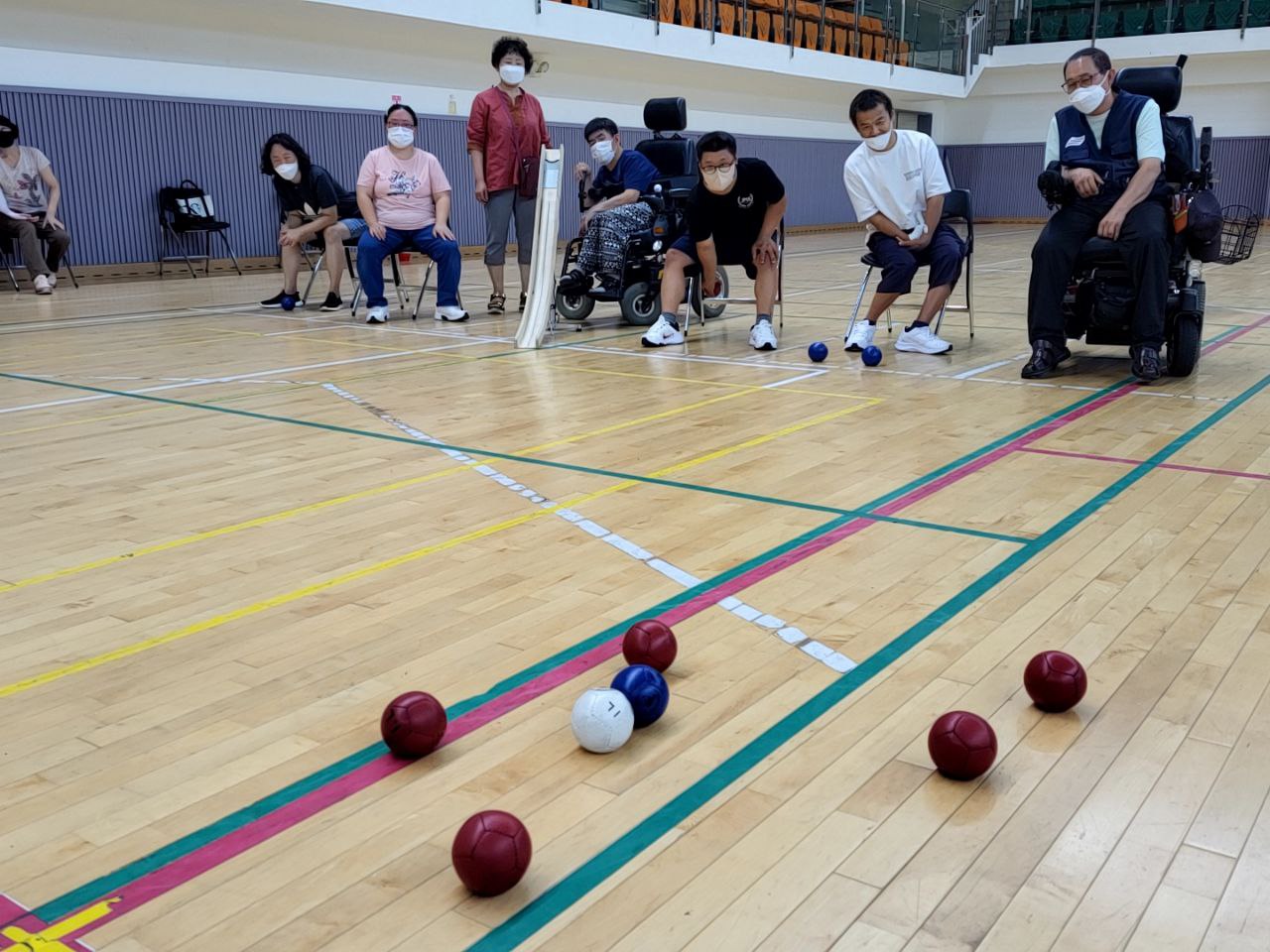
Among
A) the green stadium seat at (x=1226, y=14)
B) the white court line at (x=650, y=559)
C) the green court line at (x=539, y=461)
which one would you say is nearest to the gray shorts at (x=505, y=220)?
the green court line at (x=539, y=461)

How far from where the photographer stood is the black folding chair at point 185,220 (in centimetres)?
1199

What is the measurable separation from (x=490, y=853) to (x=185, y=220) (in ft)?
39.0

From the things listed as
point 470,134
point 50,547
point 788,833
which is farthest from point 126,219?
point 788,833

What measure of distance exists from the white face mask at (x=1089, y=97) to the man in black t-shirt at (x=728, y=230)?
5.27 ft

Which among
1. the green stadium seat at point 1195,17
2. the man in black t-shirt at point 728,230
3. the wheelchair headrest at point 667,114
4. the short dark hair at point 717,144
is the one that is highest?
Answer: the green stadium seat at point 1195,17

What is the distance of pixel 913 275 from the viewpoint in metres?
5.97

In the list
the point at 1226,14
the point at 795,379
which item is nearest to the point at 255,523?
the point at 795,379

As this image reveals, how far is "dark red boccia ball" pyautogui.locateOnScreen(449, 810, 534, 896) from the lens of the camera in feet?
4.78

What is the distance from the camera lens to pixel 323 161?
13.5 meters

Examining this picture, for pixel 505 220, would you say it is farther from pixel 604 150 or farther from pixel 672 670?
pixel 672 670

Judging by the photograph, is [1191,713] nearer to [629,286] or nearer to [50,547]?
[50,547]

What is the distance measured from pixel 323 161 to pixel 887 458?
11341mm

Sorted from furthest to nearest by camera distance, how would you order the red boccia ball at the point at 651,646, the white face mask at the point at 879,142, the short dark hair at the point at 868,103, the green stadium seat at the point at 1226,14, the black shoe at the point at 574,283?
the green stadium seat at the point at 1226,14
the black shoe at the point at 574,283
the white face mask at the point at 879,142
the short dark hair at the point at 868,103
the red boccia ball at the point at 651,646

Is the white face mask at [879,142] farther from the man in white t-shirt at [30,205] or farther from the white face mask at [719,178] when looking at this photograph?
the man in white t-shirt at [30,205]
